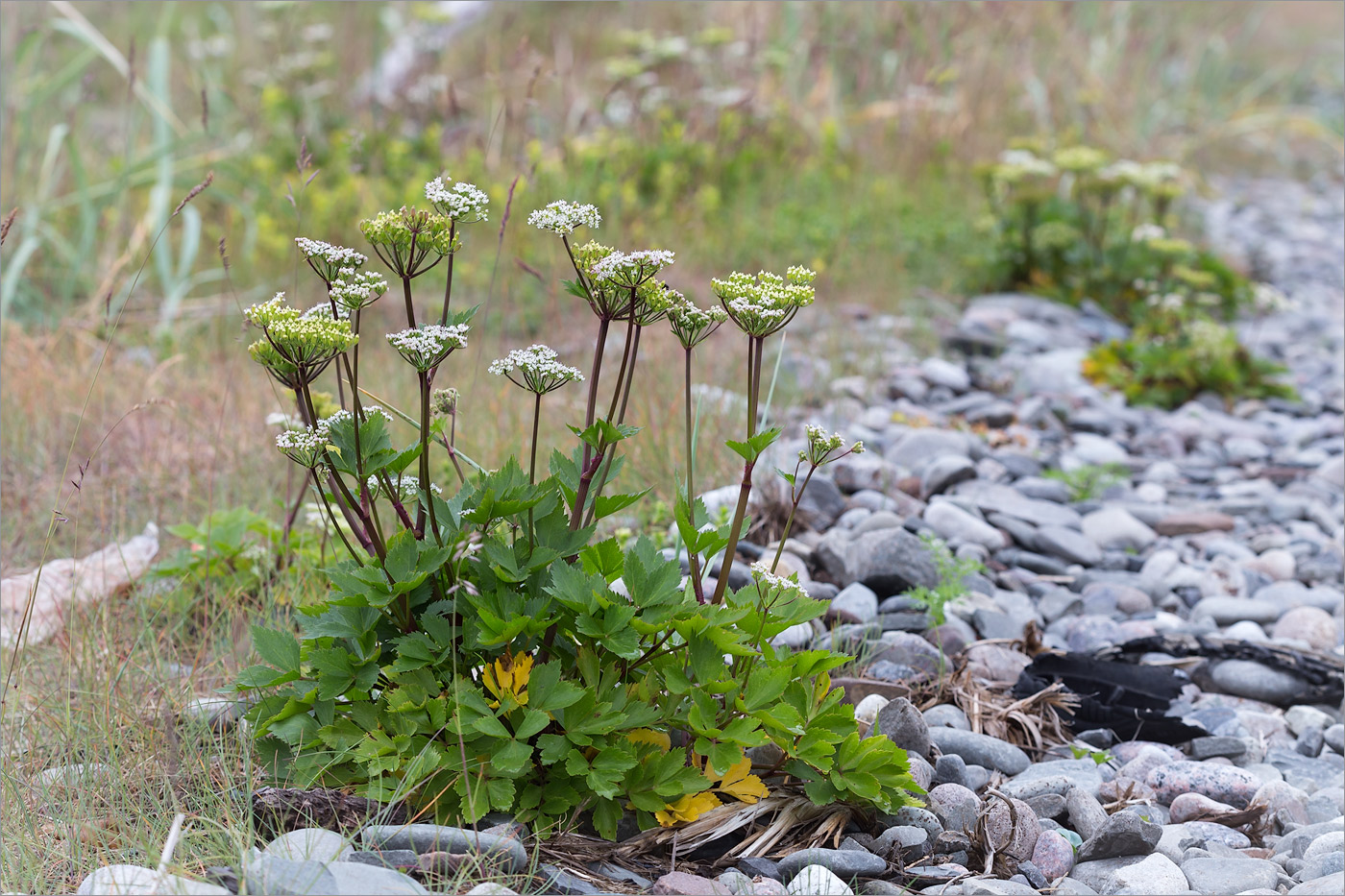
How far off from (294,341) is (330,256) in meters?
0.22

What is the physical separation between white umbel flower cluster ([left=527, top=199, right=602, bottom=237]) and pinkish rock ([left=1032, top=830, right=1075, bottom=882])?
130cm

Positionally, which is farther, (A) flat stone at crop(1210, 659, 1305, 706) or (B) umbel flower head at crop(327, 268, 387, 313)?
(A) flat stone at crop(1210, 659, 1305, 706)

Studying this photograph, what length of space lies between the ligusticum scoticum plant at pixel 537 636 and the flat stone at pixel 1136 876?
41 centimetres

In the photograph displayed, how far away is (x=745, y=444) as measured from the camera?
1.65 meters

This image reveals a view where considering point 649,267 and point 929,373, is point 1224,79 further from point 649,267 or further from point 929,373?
point 649,267

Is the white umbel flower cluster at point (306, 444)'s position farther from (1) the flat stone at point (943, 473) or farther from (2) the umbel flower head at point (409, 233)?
(1) the flat stone at point (943, 473)

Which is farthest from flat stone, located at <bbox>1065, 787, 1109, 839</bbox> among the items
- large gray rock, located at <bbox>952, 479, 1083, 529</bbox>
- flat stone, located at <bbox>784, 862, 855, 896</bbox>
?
large gray rock, located at <bbox>952, 479, 1083, 529</bbox>

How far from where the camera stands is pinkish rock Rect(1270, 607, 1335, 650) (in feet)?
9.27

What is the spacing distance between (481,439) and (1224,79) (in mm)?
8818

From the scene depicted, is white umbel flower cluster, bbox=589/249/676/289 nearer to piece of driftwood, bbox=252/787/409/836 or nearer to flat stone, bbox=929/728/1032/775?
piece of driftwood, bbox=252/787/409/836

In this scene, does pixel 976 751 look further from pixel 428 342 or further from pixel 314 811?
pixel 428 342

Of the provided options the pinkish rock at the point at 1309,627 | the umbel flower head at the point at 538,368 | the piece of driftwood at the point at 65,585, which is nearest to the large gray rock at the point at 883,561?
the pinkish rock at the point at 1309,627

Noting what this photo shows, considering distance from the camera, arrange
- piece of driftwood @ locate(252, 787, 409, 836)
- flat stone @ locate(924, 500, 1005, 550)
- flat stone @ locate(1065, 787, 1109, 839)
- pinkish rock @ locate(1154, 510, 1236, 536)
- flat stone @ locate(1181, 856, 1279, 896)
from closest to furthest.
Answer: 1. piece of driftwood @ locate(252, 787, 409, 836)
2. flat stone @ locate(1181, 856, 1279, 896)
3. flat stone @ locate(1065, 787, 1109, 839)
4. flat stone @ locate(924, 500, 1005, 550)
5. pinkish rock @ locate(1154, 510, 1236, 536)

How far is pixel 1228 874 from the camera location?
6.12 ft
